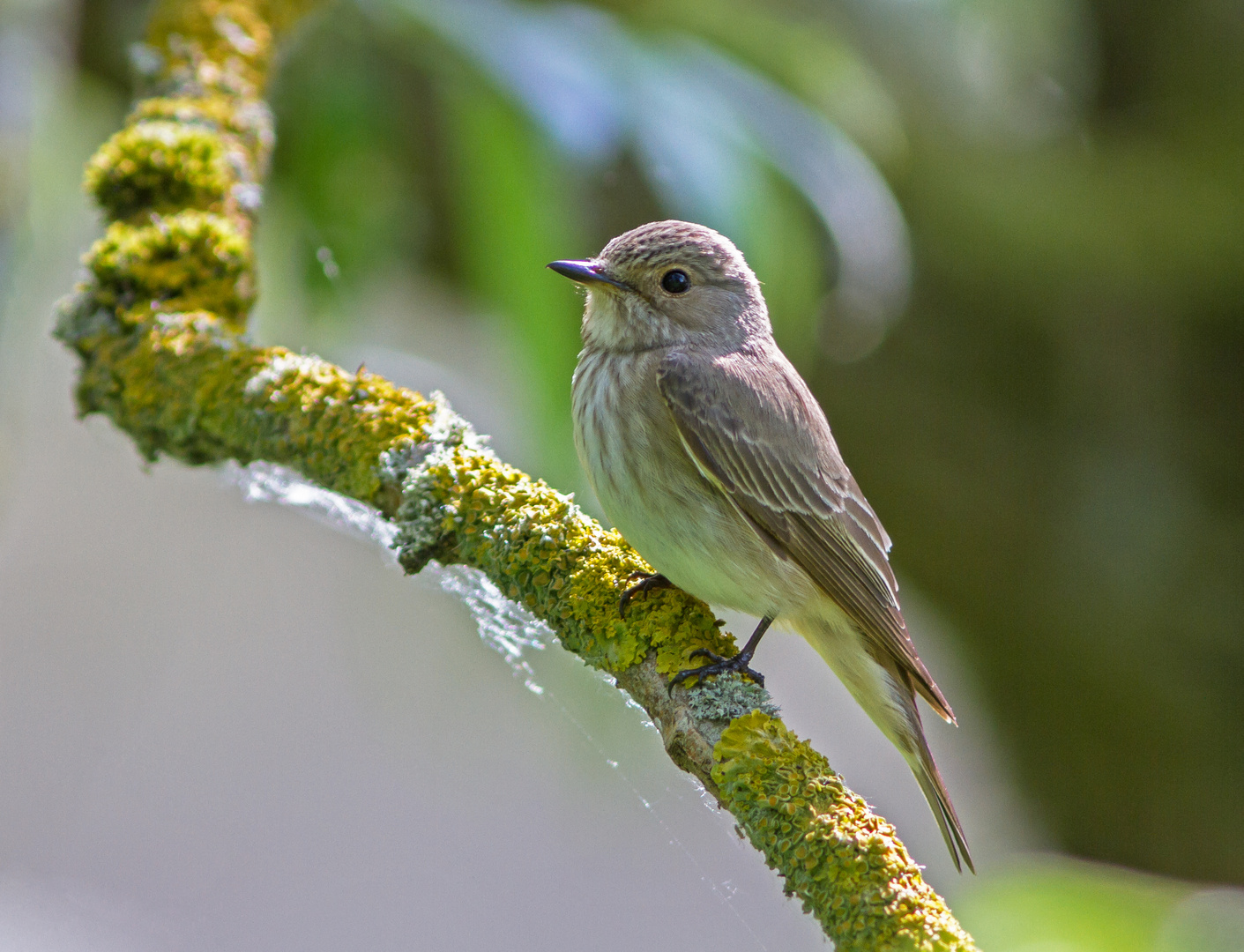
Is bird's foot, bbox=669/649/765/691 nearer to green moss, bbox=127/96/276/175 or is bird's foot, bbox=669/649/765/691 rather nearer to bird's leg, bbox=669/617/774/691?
bird's leg, bbox=669/617/774/691

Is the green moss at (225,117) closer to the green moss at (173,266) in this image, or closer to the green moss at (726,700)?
the green moss at (173,266)

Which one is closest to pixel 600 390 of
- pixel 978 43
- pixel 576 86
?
pixel 576 86

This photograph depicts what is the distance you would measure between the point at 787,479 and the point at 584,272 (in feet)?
2.41

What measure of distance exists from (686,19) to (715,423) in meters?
1.75

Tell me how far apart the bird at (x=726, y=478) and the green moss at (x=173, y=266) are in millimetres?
751

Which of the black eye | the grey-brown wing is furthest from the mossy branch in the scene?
the black eye

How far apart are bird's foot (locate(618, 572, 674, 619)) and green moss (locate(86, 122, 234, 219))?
1362 millimetres

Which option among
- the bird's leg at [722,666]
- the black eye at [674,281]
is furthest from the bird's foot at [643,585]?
the black eye at [674,281]

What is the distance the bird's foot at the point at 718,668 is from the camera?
79.0 inches

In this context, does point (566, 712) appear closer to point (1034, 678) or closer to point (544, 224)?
point (544, 224)

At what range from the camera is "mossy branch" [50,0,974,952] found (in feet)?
5.53

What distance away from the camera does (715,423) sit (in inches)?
114

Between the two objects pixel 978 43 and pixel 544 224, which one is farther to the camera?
pixel 978 43

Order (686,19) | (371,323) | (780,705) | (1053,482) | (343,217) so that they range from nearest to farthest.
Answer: (780,705)
(343,217)
(686,19)
(371,323)
(1053,482)
